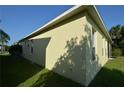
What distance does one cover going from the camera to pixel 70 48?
10.2 meters

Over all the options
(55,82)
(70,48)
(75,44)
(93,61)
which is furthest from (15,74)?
(93,61)

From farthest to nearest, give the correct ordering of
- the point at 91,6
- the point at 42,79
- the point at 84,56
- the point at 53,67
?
the point at 53,67
the point at 42,79
the point at 84,56
the point at 91,6

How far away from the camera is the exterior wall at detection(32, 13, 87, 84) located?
920 centimetres

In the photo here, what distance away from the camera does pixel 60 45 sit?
11375mm

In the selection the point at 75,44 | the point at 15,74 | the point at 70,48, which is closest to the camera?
the point at 75,44

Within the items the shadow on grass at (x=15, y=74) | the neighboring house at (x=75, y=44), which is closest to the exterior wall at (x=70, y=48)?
the neighboring house at (x=75, y=44)

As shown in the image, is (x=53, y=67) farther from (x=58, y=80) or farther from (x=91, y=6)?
(x=91, y=6)

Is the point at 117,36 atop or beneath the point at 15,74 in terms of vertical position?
atop

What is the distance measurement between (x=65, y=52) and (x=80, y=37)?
1.74m

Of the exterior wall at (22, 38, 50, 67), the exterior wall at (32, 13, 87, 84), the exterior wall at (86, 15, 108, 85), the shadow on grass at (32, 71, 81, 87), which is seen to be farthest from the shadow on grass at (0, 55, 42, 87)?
the exterior wall at (86, 15, 108, 85)

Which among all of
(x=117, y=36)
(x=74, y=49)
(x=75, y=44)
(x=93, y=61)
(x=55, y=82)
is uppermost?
(x=117, y=36)

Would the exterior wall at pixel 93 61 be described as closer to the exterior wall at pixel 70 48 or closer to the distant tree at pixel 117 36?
the exterior wall at pixel 70 48

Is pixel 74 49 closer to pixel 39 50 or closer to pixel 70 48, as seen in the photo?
pixel 70 48

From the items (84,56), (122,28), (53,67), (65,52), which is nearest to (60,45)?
(65,52)
